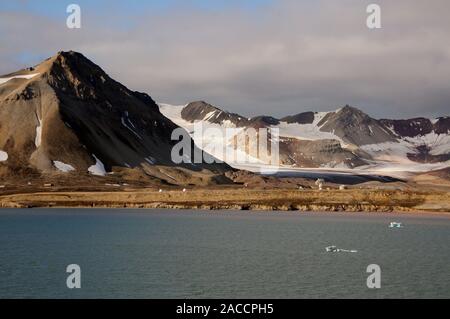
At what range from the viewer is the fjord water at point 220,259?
162ft

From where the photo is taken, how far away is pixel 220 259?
65938 millimetres

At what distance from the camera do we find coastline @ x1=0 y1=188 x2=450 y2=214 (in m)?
154

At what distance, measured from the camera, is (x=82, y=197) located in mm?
175625

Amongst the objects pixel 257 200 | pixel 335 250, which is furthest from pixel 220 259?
pixel 257 200

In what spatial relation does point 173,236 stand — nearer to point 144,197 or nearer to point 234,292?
point 234,292

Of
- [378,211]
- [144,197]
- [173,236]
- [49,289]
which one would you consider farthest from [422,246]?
[144,197]

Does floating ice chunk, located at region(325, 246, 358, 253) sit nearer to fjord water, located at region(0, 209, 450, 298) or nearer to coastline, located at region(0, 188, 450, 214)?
fjord water, located at region(0, 209, 450, 298)

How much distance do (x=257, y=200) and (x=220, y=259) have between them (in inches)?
4002

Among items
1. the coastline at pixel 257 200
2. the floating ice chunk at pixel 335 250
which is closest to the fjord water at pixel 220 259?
the floating ice chunk at pixel 335 250

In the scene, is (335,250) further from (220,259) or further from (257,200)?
(257,200)

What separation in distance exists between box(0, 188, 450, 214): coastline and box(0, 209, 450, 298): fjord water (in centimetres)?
3863

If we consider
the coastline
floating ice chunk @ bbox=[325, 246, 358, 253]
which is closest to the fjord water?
floating ice chunk @ bbox=[325, 246, 358, 253]
